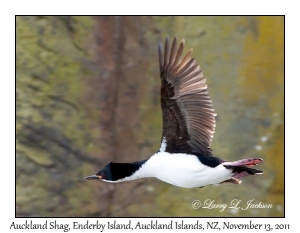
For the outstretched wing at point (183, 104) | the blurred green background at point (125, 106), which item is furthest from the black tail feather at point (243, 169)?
the blurred green background at point (125, 106)

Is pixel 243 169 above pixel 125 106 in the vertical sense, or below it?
below

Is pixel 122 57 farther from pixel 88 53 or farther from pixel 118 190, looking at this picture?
pixel 118 190

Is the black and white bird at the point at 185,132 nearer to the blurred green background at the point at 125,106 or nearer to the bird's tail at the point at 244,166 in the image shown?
the bird's tail at the point at 244,166

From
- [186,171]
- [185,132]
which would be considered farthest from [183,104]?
[186,171]

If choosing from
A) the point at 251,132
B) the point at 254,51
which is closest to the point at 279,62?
the point at 254,51

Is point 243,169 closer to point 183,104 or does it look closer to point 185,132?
point 185,132
